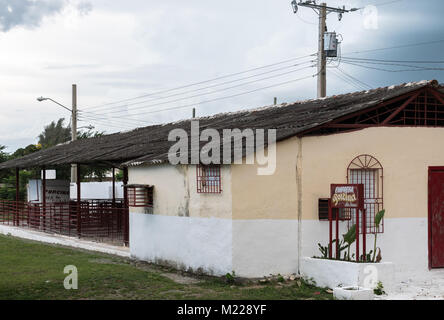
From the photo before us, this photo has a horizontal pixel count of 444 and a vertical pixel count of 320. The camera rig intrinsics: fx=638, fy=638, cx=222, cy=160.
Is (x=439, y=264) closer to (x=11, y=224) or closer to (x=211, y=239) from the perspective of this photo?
(x=211, y=239)

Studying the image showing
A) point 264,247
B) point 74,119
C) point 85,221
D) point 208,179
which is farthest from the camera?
point 74,119

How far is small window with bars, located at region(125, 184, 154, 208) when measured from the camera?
1486 cm

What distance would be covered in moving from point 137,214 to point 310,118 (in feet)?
16.0

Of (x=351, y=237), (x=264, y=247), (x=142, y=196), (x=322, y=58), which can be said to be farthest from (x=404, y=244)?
(x=322, y=58)

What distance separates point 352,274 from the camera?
1105cm

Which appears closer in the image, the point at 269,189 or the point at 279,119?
the point at 269,189

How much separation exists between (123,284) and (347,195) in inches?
177

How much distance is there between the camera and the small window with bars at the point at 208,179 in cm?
1264

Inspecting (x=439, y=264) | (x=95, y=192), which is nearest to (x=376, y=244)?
(x=439, y=264)

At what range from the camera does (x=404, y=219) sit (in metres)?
13.4

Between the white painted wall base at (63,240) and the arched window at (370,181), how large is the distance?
6370 mm
